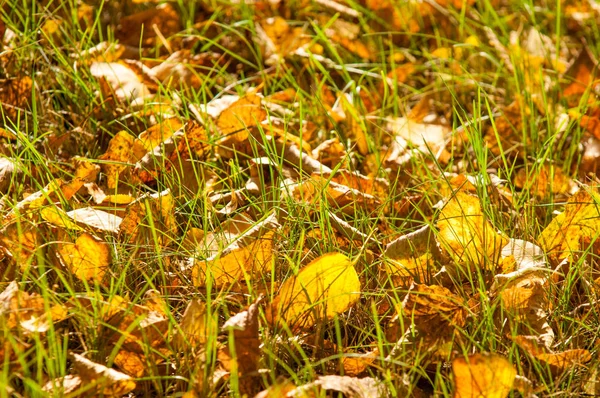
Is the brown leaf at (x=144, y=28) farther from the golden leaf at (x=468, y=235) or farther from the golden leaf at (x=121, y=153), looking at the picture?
the golden leaf at (x=468, y=235)

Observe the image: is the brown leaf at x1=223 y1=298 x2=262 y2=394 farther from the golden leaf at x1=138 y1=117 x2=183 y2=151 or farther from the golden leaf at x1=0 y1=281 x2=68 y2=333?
the golden leaf at x1=138 y1=117 x2=183 y2=151

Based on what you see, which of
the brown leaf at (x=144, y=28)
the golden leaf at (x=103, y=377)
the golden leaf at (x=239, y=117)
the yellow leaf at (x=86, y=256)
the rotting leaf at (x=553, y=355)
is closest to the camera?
the golden leaf at (x=103, y=377)

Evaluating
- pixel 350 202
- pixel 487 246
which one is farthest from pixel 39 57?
pixel 487 246

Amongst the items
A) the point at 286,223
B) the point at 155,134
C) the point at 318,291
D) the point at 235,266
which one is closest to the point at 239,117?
the point at 155,134

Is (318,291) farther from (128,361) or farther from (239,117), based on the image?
(239,117)

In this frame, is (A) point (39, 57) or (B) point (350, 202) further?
(A) point (39, 57)

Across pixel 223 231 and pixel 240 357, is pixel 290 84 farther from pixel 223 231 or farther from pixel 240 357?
pixel 240 357

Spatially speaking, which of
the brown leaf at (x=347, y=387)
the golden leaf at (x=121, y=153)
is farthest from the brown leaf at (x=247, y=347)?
the golden leaf at (x=121, y=153)
